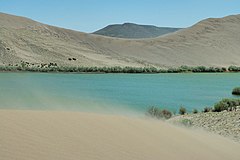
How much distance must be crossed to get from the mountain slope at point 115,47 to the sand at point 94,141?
59.1 m

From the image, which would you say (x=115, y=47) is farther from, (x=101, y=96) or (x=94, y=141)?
(x=94, y=141)

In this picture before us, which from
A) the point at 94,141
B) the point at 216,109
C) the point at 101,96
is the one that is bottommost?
the point at 101,96

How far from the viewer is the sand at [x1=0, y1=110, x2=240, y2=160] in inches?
203

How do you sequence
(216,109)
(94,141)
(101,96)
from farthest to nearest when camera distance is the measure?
(101,96), (216,109), (94,141)

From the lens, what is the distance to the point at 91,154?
17.5 ft

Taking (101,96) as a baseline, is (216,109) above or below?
above

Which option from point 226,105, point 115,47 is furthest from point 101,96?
point 115,47

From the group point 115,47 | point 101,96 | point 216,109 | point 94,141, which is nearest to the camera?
point 94,141

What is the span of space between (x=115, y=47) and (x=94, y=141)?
8842 centimetres

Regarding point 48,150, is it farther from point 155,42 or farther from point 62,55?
point 155,42

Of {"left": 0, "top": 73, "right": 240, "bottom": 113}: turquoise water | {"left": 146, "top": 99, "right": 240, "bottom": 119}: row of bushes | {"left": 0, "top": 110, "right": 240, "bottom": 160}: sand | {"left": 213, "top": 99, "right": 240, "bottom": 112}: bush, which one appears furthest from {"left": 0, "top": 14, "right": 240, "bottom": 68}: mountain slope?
{"left": 0, "top": 110, "right": 240, "bottom": 160}: sand

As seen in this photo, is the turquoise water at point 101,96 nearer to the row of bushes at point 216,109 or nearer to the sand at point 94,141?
the row of bushes at point 216,109

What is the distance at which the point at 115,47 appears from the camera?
9394cm

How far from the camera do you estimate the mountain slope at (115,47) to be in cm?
7419
